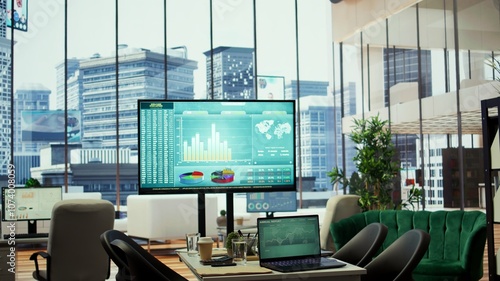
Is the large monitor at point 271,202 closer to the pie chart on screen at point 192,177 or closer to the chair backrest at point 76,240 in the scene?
the chair backrest at point 76,240

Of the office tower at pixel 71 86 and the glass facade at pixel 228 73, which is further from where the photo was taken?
the office tower at pixel 71 86

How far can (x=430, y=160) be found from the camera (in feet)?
31.8

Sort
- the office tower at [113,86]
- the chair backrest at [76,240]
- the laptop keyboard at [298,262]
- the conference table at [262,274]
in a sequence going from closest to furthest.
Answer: the conference table at [262,274], the laptop keyboard at [298,262], the chair backrest at [76,240], the office tower at [113,86]

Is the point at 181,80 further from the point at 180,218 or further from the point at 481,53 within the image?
the point at 481,53

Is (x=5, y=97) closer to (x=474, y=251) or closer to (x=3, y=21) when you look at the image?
(x=3, y=21)

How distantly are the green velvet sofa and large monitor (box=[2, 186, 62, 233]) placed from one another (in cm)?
278

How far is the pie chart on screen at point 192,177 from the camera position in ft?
13.3

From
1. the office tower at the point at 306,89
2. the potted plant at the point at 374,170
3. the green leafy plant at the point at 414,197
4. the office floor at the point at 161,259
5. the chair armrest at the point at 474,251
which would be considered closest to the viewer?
the chair armrest at the point at 474,251

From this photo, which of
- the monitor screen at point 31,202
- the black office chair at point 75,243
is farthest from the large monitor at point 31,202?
the black office chair at point 75,243

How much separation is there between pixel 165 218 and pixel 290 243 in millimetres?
6377

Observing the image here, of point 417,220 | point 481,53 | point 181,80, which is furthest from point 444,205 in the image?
point 181,80

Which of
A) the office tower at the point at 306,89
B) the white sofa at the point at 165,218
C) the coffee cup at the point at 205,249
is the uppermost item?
the office tower at the point at 306,89

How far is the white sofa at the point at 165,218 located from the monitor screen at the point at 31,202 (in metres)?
3.07

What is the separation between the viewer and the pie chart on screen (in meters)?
4.04
